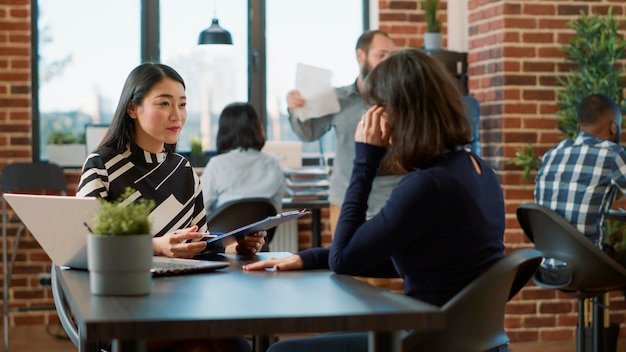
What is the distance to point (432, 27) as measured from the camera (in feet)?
18.4

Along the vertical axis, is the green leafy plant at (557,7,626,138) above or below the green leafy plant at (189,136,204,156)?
above

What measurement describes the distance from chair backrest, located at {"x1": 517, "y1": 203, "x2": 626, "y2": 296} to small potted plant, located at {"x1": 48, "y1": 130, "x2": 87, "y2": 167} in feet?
9.34

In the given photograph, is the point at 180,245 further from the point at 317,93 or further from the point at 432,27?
the point at 432,27

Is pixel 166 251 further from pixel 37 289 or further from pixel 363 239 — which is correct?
pixel 37 289

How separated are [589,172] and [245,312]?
10.4 feet

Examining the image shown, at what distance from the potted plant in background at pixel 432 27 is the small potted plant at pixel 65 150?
216cm

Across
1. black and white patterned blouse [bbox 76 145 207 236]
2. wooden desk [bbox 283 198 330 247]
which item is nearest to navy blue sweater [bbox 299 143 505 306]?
black and white patterned blouse [bbox 76 145 207 236]

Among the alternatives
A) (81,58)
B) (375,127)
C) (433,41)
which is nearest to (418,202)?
(375,127)

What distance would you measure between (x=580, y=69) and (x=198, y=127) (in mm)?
2408

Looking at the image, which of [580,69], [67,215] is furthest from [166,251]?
[580,69]

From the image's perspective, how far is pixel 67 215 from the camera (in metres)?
2.06

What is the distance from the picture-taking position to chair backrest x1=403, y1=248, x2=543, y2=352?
1.96m

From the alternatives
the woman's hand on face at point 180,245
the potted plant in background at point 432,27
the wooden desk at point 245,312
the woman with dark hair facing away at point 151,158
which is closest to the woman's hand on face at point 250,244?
the woman with dark hair facing away at point 151,158

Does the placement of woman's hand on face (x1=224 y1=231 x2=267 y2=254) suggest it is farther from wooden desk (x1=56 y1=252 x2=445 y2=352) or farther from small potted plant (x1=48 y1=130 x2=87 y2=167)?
small potted plant (x1=48 y1=130 x2=87 y2=167)
